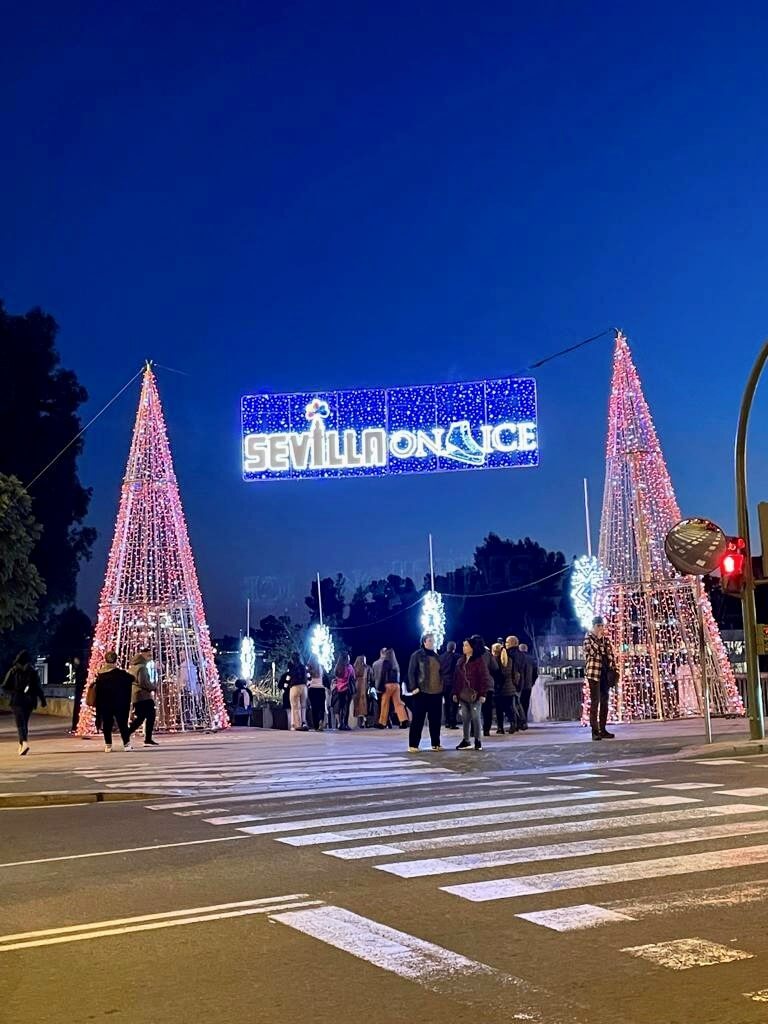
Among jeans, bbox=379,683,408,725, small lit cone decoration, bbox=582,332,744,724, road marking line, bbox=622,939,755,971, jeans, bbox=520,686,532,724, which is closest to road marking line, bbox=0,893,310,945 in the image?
road marking line, bbox=622,939,755,971

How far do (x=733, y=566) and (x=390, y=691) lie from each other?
856cm

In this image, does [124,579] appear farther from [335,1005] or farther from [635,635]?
[335,1005]

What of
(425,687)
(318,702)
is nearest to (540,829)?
(425,687)

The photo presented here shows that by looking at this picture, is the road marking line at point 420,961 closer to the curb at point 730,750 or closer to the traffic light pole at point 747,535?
the curb at point 730,750

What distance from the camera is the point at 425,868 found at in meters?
8.06

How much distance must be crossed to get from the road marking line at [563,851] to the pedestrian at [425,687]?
7.69 m

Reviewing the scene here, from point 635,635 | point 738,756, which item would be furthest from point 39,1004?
point 635,635

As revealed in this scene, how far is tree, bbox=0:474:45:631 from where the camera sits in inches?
927

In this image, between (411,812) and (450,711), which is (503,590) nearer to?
(450,711)

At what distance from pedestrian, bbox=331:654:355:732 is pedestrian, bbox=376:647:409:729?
0.77 metres

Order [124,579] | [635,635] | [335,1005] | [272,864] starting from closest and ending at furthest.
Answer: [335,1005] → [272,864] → [635,635] → [124,579]

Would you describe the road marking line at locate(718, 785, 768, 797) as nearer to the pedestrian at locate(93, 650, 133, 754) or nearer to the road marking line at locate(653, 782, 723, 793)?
the road marking line at locate(653, 782, 723, 793)

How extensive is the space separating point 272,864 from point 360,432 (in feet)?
47.9

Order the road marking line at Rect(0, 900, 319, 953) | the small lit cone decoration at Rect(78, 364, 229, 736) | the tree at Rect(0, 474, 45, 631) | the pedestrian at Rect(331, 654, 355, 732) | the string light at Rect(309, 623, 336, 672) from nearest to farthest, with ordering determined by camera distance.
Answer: the road marking line at Rect(0, 900, 319, 953), the small lit cone decoration at Rect(78, 364, 229, 736), the tree at Rect(0, 474, 45, 631), the pedestrian at Rect(331, 654, 355, 732), the string light at Rect(309, 623, 336, 672)
